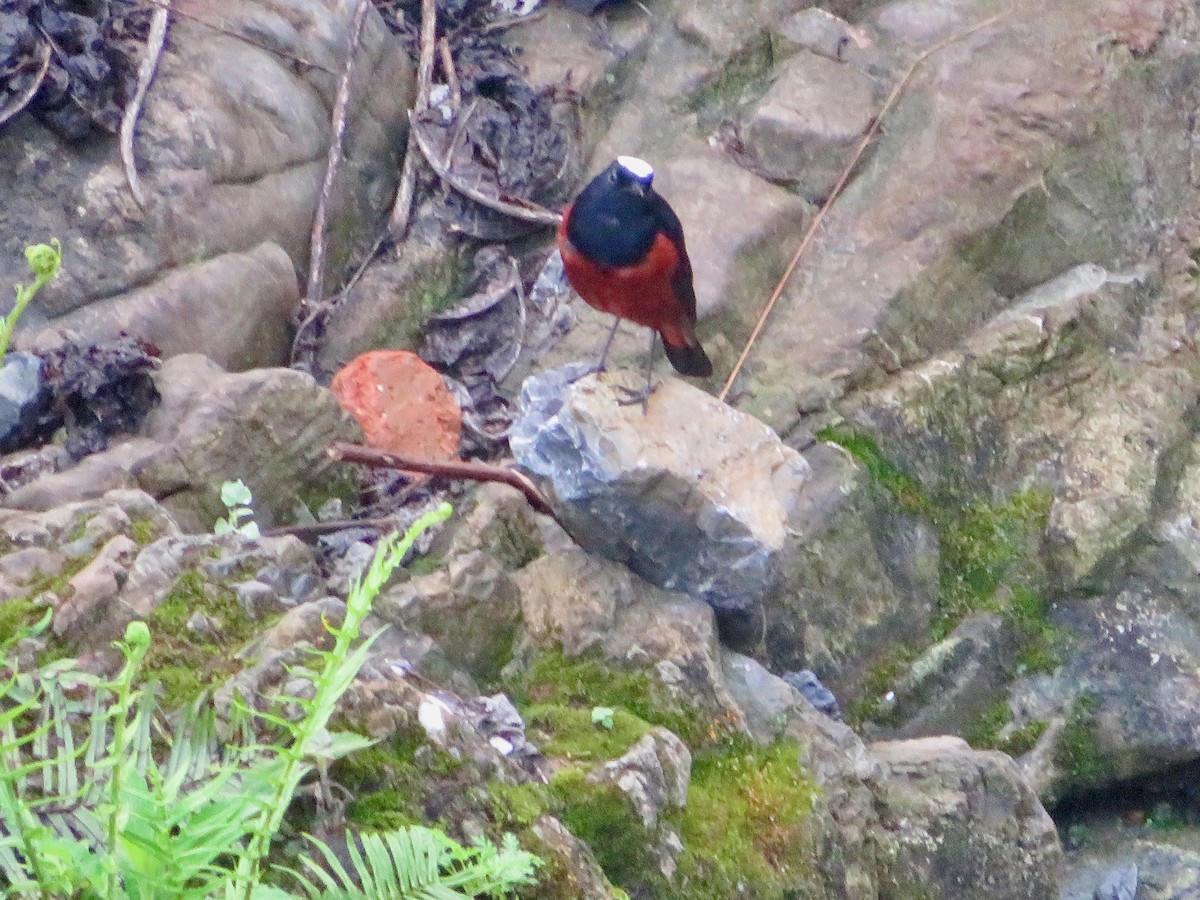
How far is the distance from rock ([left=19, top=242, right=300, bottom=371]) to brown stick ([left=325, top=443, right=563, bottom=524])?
821mm

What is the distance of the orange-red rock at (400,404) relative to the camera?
4004mm

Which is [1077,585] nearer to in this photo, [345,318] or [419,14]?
[345,318]

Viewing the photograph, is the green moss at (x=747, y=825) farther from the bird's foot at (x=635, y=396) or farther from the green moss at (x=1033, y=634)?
the green moss at (x=1033, y=634)

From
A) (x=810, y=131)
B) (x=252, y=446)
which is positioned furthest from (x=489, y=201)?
(x=252, y=446)

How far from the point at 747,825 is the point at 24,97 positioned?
9.88ft

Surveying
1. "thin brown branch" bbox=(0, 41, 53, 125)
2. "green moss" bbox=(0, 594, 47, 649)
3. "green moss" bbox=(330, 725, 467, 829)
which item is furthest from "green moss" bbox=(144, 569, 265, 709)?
"thin brown branch" bbox=(0, 41, 53, 125)

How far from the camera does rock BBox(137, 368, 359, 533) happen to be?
3.25 m

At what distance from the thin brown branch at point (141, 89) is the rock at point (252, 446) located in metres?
0.88

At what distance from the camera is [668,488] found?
3.08 metres

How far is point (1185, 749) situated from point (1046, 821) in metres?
0.88

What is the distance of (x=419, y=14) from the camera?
17.0ft

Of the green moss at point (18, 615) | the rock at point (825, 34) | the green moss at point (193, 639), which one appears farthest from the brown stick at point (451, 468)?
the rock at point (825, 34)

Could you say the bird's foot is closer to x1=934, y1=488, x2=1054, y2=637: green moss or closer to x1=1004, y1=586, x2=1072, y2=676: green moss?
x1=934, y1=488, x2=1054, y2=637: green moss

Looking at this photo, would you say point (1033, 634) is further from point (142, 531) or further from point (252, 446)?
point (142, 531)
